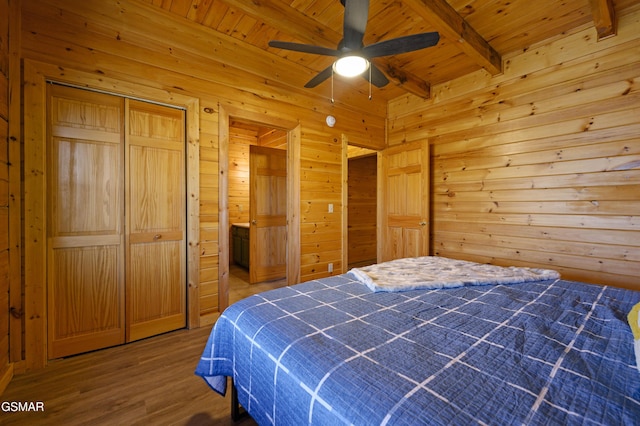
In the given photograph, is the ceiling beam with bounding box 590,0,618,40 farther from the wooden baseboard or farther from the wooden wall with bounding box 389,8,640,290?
the wooden baseboard

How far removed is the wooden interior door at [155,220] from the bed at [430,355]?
1.37m

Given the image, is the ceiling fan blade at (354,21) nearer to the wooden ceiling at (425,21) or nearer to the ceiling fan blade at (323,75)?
the ceiling fan blade at (323,75)

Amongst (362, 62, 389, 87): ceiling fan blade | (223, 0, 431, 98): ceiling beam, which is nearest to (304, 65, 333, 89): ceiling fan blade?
(362, 62, 389, 87): ceiling fan blade

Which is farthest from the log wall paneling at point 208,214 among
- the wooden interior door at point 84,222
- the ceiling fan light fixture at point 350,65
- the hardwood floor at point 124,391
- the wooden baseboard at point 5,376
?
the ceiling fan light fixture at point 350,65

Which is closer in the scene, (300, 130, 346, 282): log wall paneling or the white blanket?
the white blanket

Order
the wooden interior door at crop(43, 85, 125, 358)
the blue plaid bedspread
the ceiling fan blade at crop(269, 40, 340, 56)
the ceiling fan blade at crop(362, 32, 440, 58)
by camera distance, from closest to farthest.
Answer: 1. the blue plaid bedspread
2. the ceiling fan blade at crop(362, 32, 440, 58)
3. the ceiling fan blade at crop(269, 40, 340, 56)
4. the wooden interior door at crop(43, 85, 125, 358)

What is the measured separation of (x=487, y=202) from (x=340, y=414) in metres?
3.27

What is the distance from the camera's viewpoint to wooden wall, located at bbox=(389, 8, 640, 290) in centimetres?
243

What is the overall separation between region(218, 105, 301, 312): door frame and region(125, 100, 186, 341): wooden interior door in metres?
0.33

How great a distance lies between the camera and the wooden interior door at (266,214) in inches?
164

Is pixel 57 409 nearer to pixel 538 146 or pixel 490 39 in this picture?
pixel 538 146

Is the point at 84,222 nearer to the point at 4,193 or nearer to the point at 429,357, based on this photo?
the point at 4,193

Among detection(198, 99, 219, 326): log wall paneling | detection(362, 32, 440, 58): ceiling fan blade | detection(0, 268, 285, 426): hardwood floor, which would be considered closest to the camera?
detection(0, 268, 285, 426): hardwood floor

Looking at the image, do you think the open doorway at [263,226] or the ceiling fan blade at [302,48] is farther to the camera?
the open doorway at [263,226]
